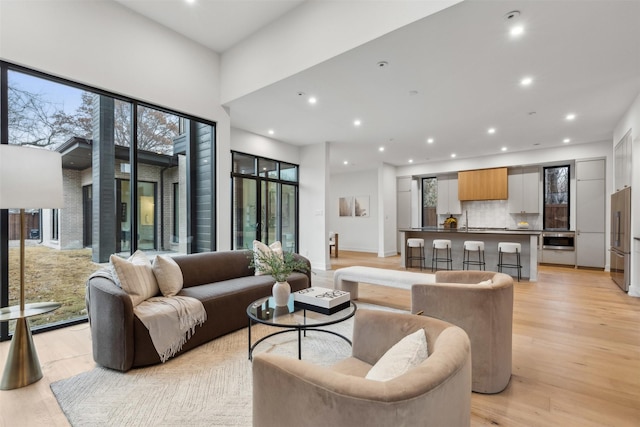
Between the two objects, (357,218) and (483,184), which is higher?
(483,184)

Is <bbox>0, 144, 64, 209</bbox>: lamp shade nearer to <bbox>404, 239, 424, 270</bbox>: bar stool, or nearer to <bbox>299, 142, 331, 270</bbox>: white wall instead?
<bbox>299, 142, 331, 270</bbox>: white wall

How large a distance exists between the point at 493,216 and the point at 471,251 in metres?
2.52

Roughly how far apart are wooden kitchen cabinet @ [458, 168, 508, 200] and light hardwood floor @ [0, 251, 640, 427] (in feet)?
13.6

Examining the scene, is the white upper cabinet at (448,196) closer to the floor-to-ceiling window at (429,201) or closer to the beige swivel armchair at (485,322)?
the floor-to-ceiling window at (429,201)

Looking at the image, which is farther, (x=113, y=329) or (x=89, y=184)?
(x=89, y=184)

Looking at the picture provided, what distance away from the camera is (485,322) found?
2.12 m

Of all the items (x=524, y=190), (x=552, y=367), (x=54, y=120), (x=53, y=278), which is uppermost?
(x=54, y=120)

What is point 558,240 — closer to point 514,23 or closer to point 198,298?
point 514,23

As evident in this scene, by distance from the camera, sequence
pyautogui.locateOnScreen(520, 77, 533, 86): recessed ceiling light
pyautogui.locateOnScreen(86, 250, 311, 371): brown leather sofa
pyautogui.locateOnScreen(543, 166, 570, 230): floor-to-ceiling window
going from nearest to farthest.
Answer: pyautogui.locateOnScreen(86, 250, 311, 371): brown leather sofa
pyautogui.locateOnScreen(520, 77, 533, 86): recessed ceiling light
pyautogui.locateOnScreen(543, 166, 570, 230): floor-to-ceiling window

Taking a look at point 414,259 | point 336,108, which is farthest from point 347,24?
point 414,259

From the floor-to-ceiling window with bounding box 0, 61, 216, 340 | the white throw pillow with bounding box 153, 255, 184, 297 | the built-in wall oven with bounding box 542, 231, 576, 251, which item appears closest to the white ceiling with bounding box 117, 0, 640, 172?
the floor-to-ceiling window with bounding box 0, 61, 216, 340

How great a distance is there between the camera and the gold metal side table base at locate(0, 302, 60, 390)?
2230 millimetres

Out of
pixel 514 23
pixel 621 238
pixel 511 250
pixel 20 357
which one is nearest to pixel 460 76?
pixel 514 23

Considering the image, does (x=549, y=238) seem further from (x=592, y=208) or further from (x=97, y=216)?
(x=97, y=216)
